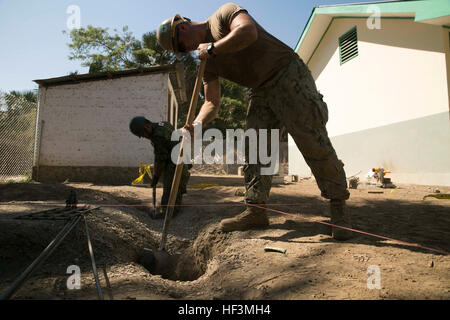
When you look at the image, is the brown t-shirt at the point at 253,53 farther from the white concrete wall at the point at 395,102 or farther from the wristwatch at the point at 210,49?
the white concrete wall at the point at 395,102

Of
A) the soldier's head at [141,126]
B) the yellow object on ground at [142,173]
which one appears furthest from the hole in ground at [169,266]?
the yellow object on ground at [142,173]

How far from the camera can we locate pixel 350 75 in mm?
7727

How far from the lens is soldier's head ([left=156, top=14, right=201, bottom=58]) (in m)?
2.00

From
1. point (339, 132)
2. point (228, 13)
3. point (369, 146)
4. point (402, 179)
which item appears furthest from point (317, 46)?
point (228, 13)

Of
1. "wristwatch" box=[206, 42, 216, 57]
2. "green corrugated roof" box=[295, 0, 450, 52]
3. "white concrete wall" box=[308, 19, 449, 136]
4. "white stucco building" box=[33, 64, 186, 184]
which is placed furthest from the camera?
"white stucco building" box=[33, 64, 186, 184]

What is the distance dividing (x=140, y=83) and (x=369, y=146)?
21.7ft

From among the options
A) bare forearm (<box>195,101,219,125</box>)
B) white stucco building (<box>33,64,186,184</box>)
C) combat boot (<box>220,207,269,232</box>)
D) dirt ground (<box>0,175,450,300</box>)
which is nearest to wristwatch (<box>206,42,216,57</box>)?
bare forearm (<box>195,101,219,125</box>)

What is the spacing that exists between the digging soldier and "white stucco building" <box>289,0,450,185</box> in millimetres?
4498

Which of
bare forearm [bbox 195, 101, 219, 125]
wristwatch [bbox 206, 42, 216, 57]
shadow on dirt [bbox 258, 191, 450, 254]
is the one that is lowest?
shadow on dirt [bbox 258, 191, 450, 254]

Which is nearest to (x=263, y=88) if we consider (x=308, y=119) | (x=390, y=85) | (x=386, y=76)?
(x=308, y=119)

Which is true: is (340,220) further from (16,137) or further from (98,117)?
(16,137)

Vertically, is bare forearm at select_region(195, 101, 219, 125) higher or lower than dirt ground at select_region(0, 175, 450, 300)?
higher

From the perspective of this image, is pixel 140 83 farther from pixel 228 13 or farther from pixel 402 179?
pixel 402 179

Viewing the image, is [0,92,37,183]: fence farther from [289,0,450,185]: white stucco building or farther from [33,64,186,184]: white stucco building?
[289,0,450,185]: white stucco building
